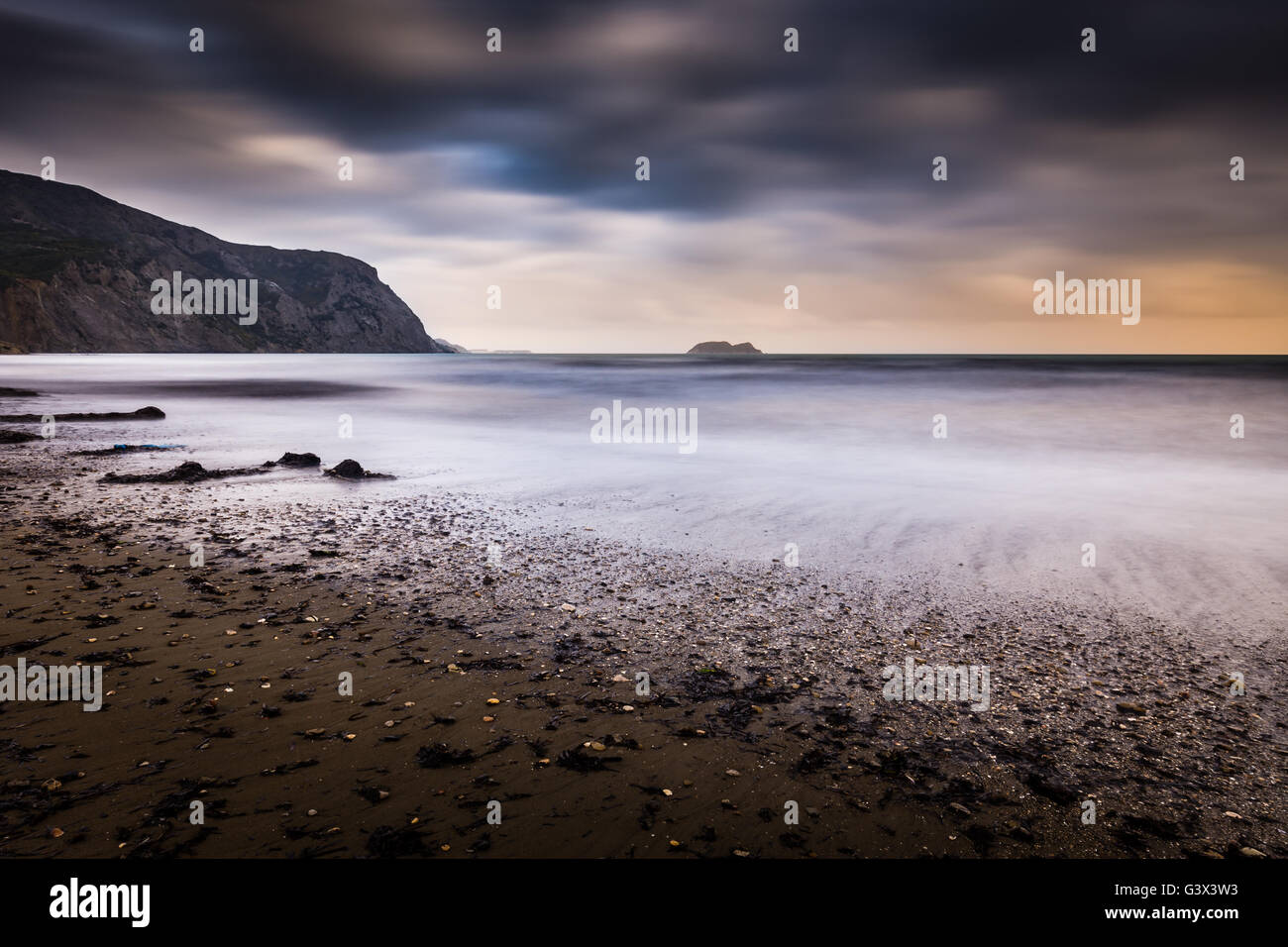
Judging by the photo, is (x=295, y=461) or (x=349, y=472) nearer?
(x=349, y=472)

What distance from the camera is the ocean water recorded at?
8.94 meters

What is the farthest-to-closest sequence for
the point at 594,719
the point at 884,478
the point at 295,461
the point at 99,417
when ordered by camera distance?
the point at 99,417 < the point at 884,478 < the point at 295,461 < the point at 594,719

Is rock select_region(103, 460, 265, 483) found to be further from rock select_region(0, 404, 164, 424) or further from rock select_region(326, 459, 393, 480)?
rock select_region(0, 404, 164, 424)

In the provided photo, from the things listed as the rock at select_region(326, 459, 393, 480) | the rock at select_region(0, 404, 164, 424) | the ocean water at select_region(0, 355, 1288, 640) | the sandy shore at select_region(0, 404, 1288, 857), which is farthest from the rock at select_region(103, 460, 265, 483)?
the rock at select_region(0, 404, 164, 424)

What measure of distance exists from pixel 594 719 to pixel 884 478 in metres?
13.9

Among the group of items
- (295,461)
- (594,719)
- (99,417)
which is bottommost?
(594,719)

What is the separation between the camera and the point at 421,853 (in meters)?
3.31

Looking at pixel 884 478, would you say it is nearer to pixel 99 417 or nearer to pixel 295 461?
pixel 295 461

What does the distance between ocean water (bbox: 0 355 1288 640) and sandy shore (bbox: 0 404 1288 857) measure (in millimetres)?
1645

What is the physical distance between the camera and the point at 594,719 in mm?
4695

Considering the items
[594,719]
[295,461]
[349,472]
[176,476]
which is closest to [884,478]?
[349,472]

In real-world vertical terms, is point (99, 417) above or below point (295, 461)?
above

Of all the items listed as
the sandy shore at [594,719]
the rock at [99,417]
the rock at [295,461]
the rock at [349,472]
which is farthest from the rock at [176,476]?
the rock at [99,417]

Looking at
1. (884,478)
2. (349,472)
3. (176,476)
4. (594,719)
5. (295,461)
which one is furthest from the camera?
(884,478)
